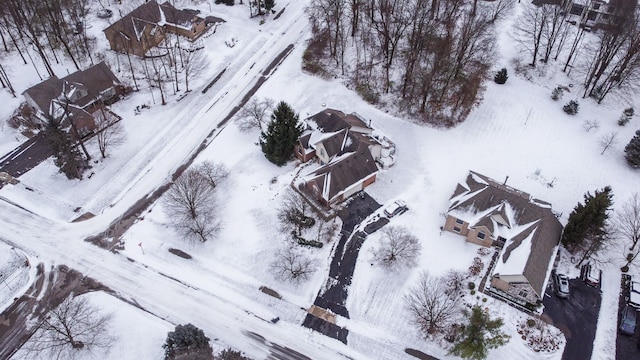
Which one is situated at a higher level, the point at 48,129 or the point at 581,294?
the point at 48,129


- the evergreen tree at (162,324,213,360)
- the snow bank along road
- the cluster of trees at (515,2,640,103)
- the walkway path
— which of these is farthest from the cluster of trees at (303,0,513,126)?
the evergreen tree at (162,324,213,360)

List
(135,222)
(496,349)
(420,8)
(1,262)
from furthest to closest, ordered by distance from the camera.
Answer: (420,8)
(135,222)
(1,262)
(496,349)

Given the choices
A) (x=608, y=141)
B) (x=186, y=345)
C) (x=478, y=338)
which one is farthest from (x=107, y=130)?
(x=608, y=141)

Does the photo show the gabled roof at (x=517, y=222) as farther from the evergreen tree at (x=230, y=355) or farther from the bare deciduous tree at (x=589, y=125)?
the evergreen tree at (x=230, y=355)

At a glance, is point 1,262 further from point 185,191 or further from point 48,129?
point 185,191

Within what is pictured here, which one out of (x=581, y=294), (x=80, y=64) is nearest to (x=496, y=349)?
(x=581, y=294)

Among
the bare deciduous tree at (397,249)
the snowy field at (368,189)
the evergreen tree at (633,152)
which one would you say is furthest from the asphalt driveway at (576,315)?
the evergreen tree at (633,152)
